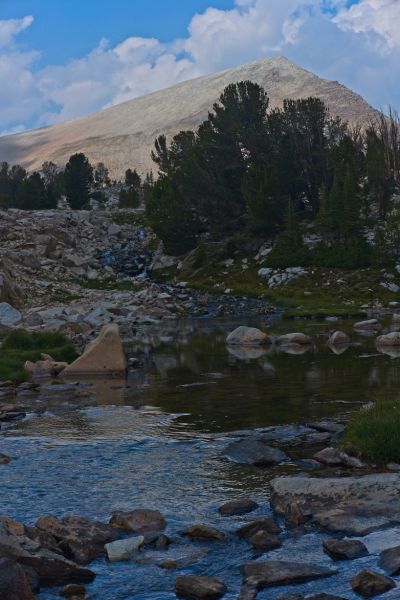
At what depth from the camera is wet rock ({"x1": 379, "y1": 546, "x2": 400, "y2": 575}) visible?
8.48m

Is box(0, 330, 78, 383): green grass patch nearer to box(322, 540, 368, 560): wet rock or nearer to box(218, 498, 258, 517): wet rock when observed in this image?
box(218, 498, 258, 517): wet rock

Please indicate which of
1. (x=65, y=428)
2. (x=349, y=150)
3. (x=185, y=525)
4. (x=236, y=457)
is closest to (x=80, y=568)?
(x=185, y=525)

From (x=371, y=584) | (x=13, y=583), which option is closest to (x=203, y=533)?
(x=371, y=584)

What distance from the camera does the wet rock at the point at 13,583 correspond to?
25.1ft

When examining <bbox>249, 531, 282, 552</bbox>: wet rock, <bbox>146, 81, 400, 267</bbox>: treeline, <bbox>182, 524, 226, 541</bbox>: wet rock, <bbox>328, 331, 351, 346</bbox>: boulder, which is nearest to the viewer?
<bbox>249, 531, 282, 552</bbox>: wet rock

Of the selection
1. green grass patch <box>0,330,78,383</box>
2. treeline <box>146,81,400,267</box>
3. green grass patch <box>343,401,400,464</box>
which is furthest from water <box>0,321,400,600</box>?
treeline <box>146,81,400,267</box>

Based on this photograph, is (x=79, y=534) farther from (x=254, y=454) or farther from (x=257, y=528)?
(x=254, y=454)

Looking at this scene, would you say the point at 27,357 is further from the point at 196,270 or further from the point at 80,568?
the point at 196,270

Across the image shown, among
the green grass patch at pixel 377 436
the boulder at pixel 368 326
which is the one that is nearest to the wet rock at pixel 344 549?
the green grass patch at pixel 377 436

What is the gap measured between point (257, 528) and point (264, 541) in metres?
0.48

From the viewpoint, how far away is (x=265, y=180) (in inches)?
2896

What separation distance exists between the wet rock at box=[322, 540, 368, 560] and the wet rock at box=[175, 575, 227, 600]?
155 centimetres

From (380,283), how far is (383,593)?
52.9 metres

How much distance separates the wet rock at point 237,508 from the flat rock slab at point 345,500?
0.33 m
